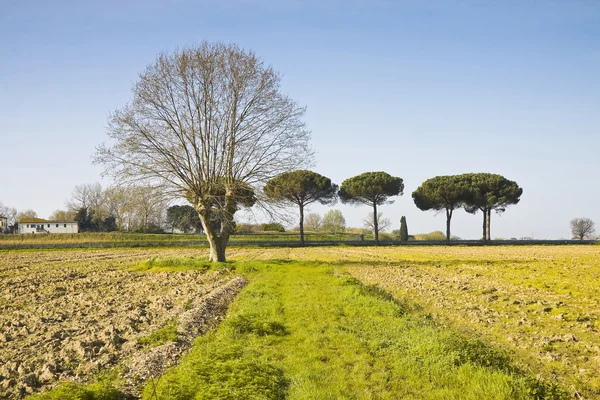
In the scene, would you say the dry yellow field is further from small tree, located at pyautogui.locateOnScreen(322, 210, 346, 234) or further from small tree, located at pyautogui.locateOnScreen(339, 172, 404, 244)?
small tree, located at pyautogui.locateOnScreen(322, 210, 346, 234)

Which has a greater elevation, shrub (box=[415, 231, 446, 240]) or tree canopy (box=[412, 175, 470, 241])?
tree canopy (box=[412, 175, 470, 241])

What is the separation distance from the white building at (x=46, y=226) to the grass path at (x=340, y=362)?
108 metres

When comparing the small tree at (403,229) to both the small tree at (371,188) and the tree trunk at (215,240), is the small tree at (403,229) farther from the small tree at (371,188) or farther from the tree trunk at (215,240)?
the tree trunk at (215,240)

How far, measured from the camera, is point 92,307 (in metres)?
15.0

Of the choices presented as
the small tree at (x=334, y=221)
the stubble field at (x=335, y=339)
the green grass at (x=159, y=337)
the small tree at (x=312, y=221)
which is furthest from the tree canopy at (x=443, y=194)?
the green grass at (x=159, y=337)

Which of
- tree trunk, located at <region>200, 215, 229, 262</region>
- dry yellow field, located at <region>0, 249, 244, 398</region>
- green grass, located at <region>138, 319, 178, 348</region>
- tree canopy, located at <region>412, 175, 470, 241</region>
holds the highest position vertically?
tree canopy, located at <region>412, 175, 470, 241</region>

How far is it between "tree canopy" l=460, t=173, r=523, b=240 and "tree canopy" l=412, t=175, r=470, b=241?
38.7 inches

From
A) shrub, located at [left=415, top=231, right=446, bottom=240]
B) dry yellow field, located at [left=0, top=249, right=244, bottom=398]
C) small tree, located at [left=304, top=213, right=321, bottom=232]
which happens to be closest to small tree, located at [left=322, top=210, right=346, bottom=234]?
small tree, located at [left=304, top=213, right=321, bottom=232]

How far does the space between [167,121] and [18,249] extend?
3934 centimetres

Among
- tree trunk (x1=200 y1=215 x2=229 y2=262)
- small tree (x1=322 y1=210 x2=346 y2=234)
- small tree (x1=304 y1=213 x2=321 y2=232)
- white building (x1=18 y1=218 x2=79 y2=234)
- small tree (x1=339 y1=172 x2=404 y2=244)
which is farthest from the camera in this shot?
small tree (x1=304 y1=213 x2=321 y2=232)

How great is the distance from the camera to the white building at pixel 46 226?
110 metres

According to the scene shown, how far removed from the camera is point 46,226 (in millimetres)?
114000

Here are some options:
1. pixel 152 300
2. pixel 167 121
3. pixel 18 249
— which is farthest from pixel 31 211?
pixel 152 300

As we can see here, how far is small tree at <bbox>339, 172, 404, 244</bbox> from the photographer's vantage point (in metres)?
81.4
